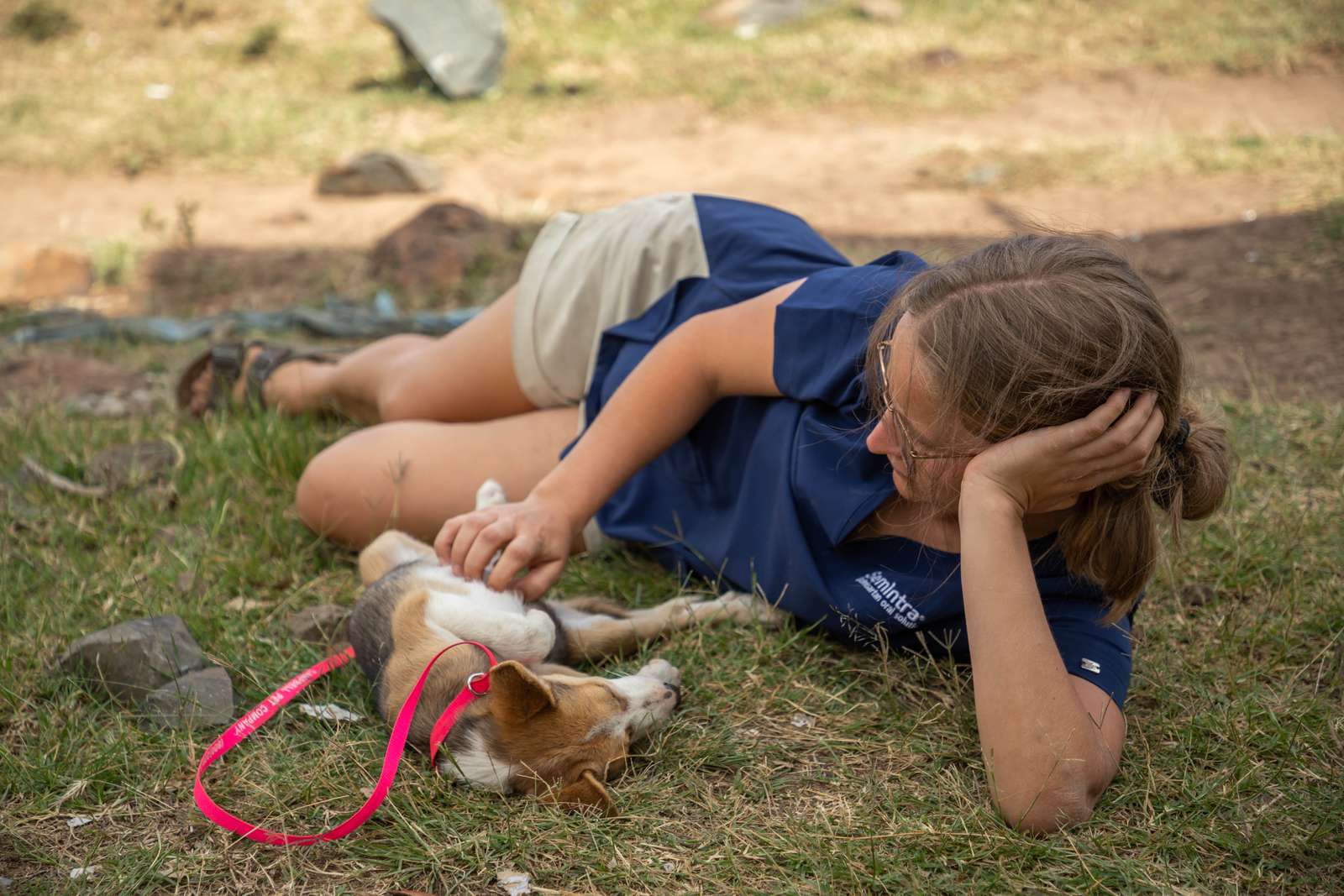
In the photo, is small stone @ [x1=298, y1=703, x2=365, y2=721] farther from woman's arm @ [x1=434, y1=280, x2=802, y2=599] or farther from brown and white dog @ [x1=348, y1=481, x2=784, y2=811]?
woman's arm @ [x1=434, y1=280, x2=802, y2=599]

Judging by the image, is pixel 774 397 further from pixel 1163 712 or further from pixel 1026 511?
pixel 1163 712

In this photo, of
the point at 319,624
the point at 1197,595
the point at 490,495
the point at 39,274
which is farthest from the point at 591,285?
the point at 39,274

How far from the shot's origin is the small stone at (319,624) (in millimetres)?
2781

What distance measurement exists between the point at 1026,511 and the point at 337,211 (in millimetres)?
6348

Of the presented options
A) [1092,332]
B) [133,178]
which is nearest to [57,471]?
[1092,332]

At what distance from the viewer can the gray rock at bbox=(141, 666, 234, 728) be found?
2.44m

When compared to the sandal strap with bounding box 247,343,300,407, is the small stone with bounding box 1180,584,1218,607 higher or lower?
lower

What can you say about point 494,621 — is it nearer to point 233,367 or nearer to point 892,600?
point 892,600

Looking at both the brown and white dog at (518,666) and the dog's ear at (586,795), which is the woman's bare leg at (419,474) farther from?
the dog's ear at (586,795)

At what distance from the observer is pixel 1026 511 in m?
2.12

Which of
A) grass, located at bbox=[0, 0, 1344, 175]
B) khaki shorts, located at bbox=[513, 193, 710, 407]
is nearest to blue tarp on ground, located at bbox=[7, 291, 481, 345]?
khaki shorts, located at bbox=[513, 193, 710, 407]

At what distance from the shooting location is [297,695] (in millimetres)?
2535

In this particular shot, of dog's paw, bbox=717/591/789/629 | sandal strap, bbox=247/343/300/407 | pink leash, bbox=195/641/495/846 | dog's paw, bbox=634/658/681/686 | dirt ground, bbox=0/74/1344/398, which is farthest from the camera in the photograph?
dirt ground, bbox=0/74/1344/398

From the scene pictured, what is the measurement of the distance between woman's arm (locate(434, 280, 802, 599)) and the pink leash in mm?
292
